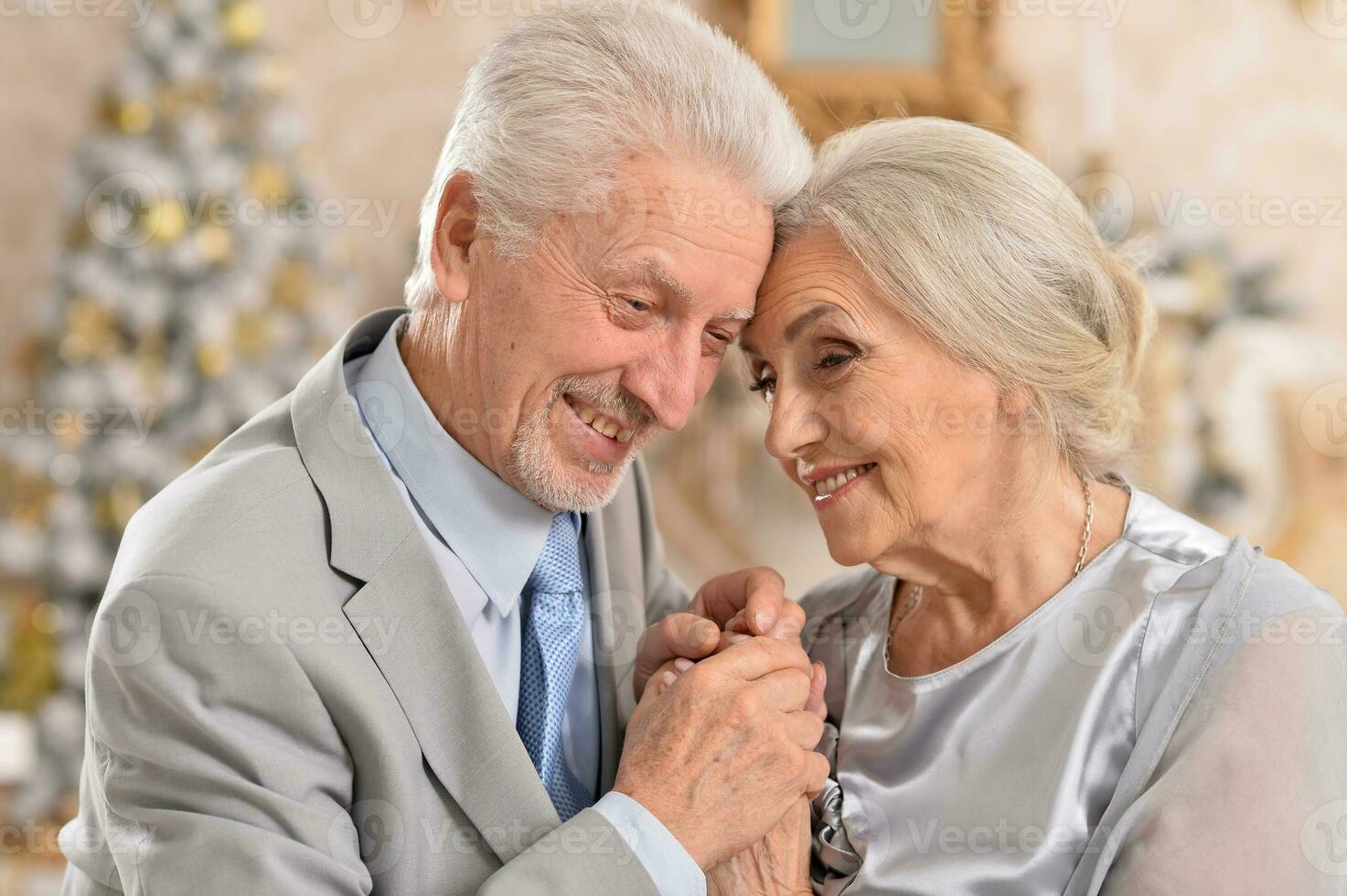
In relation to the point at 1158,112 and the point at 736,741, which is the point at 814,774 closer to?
the point at 736,741

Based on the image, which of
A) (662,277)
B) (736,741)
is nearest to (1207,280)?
(662,277)

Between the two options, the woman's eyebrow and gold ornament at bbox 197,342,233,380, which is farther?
gold ornament at bbox 197,342,233,380

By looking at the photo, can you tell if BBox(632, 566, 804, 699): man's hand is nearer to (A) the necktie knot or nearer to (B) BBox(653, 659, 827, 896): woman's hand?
(B) BBox(653, 659, 827, 896): woman's hand

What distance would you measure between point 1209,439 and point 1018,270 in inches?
115

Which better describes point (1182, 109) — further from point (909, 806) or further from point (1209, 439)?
point (909, 806)

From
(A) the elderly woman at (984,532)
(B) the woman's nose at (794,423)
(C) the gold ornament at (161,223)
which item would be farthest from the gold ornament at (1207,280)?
(C) the gold ornament at (161,223)

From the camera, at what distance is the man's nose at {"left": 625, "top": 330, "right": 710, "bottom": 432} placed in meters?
1.64

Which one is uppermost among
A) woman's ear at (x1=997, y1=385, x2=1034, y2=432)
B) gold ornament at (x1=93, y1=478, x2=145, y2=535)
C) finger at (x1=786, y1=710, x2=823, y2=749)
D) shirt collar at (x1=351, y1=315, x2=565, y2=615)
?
woman's ear at (x1=997, y1=385, x2=1034, y2=432)

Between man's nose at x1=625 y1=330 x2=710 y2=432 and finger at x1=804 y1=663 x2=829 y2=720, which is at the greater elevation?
man's nose at x1=625 y1=330 x2=710 y2=432

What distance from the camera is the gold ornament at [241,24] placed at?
3992 millimetres

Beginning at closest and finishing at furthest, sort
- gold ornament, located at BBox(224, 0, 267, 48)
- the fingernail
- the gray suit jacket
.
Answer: the gray suit jacket → the fingernail → gold ornament, located at BBox(224, 0, 267, 48)

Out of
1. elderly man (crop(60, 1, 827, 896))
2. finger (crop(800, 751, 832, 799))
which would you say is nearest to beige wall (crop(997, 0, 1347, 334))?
elderly man (crop(60, 1, 827, 896))

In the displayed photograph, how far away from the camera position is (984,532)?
170 cm

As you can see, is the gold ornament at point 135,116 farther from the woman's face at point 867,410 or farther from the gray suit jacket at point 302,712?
the woman's face at point 867,410
